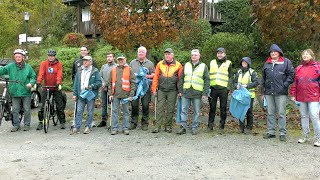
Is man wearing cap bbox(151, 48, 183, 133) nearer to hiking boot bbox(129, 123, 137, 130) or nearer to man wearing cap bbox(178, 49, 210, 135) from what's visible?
man wearing cap bbox(178, 49, 210, 135)

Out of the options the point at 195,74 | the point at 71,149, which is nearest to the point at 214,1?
the point at 195,74

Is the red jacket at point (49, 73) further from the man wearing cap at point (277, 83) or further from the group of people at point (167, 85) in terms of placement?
the man wearing cap at point (277, 83)

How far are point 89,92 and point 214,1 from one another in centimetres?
2029

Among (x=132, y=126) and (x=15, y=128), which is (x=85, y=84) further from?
(x=15, y=128)

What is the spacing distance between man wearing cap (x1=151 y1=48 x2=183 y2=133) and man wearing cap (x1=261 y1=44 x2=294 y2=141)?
6.44ft

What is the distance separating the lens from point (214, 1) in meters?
28.0

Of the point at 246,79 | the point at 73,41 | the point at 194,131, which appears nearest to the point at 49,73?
the point at 194,131

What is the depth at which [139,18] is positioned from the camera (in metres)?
11.0

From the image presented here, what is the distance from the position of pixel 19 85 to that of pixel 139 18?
11.7 ft

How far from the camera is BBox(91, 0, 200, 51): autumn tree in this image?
36.1 ft

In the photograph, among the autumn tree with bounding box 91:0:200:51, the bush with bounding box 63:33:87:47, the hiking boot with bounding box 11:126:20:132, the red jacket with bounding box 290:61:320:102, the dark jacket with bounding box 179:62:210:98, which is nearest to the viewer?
the red jacket with bounding box 290:61:320:102

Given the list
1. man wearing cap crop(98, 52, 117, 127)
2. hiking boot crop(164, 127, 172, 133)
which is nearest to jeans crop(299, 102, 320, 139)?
hiking boot crop(164, 127, 172, 133)

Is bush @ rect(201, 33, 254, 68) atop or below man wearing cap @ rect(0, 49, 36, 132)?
atop

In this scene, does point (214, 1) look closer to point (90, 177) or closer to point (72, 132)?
point (72, 132)
